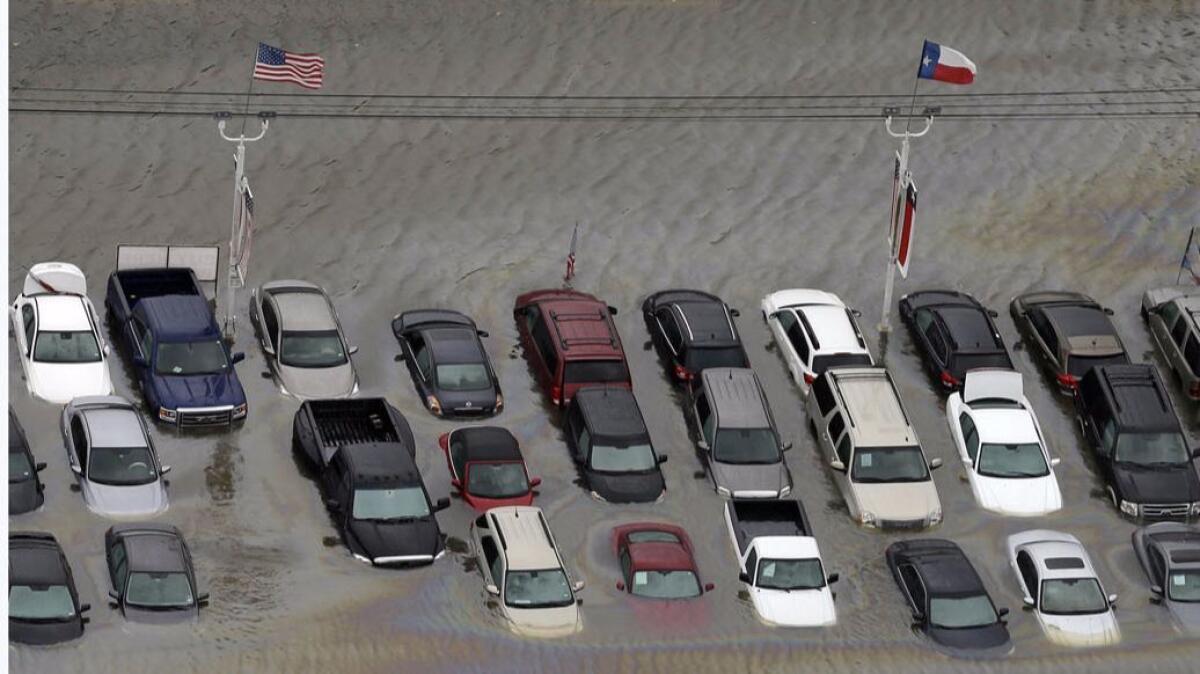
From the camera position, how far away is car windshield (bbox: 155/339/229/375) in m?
35.9

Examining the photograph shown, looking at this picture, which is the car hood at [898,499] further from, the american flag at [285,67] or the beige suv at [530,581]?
the american flag at [285,67]

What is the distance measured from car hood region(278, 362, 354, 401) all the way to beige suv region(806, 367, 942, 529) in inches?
Result: 351

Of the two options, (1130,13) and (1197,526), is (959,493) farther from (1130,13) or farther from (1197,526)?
(1130,13)

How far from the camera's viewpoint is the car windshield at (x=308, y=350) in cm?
3725

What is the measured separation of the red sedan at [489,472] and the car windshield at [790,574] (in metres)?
4.29

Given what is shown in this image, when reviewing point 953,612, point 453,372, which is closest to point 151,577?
point 453,372

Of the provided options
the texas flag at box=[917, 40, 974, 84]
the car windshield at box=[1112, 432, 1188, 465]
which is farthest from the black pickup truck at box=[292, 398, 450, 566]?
the car windshield at box=[1112, 432, 1188, 465]

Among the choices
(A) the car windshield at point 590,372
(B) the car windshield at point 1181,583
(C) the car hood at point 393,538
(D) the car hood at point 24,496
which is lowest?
(B) the car windshield at point 1181,583

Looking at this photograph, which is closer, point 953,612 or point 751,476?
point 953,612

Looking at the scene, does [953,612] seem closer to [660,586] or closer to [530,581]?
[660,586]

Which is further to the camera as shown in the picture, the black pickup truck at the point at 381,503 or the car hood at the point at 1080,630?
the car hood at the point at 1080,630

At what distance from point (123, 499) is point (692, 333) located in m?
11.3

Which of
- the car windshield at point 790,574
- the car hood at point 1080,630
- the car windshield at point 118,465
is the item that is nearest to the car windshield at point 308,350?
the car windshield at point 118,465

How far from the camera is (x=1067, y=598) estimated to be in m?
33.1
